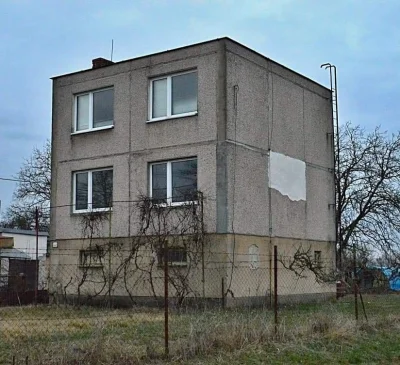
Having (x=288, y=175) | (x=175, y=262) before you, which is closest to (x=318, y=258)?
(x=288, y=175)

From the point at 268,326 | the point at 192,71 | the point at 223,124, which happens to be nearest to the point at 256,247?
the point at 223,124

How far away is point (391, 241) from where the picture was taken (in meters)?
32.3

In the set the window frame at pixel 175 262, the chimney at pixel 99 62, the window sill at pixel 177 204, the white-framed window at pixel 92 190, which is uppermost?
the chimney at pixel 99 62

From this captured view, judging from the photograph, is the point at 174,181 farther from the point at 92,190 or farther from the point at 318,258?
the point at 318,258

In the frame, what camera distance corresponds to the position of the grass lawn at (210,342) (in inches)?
384

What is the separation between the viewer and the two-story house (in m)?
20.3

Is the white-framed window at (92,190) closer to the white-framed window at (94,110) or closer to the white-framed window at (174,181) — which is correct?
the white-framed window at (94,110)

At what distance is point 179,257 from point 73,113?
697 cm

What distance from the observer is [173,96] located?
21500 mm

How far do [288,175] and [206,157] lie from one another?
13.0 ft

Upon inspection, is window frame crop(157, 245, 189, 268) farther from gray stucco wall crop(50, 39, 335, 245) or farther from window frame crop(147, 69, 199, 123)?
window frame crop(147, 69, 199, 123)

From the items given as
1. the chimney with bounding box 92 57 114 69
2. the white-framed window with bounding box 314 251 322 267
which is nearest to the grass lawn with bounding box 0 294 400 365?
the white-framed window with bounding box 314 251 322 267

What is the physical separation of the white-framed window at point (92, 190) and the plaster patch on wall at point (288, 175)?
5.41 m

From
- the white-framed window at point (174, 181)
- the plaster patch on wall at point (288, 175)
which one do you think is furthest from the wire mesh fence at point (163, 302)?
the plaster patch on wall at point (288, 175)
